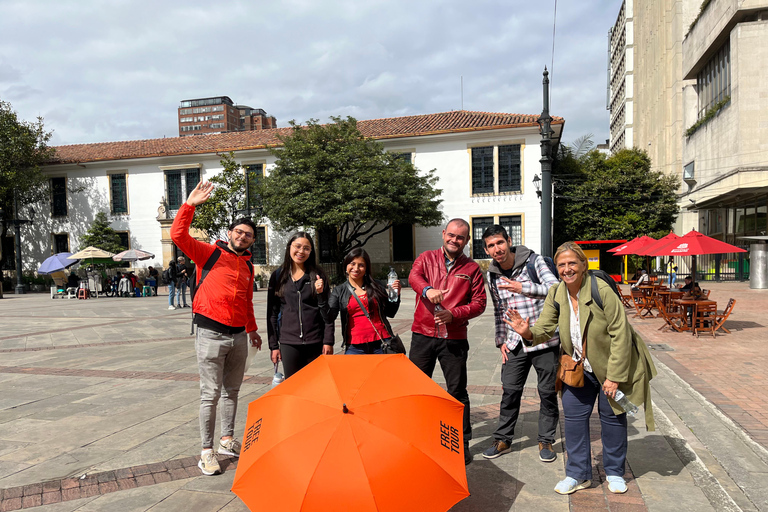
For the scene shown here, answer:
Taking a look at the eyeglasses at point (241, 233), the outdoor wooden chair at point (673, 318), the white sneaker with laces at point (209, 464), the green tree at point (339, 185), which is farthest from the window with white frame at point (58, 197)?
the white sneaker with laces at point (209, 464)

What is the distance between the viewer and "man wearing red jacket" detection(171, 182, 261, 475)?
362cm

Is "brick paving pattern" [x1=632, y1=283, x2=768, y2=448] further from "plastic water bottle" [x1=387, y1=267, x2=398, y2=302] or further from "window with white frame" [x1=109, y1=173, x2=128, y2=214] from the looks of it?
"window with white frame" [x1=109, y1=173, x2=128, y2=214]

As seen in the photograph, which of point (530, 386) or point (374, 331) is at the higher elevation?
point (374, 331)

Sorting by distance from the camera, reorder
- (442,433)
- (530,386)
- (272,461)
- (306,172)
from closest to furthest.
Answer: (272,461)
(442,433)
(530,386)
(306,172)

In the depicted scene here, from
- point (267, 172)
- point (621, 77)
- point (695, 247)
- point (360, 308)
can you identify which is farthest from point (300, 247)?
point (621, 77)

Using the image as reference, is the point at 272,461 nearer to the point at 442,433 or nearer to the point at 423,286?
the point at 442,433

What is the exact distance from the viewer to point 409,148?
98.8 feet

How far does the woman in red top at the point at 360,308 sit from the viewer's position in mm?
3709

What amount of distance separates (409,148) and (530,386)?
25.3 meters

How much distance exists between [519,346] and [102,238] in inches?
1318

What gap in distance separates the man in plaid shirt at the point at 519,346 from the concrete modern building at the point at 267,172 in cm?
2483

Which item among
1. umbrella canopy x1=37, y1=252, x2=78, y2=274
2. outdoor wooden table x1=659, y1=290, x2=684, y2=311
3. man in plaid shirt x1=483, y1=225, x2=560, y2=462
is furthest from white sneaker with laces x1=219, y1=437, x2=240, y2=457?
umbrella canopy x1=37, y1=252, x2=78, y2=274

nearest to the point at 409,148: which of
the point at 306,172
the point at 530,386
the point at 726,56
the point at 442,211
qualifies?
the point at 442,211

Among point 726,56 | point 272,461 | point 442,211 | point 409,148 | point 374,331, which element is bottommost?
point 272,461
